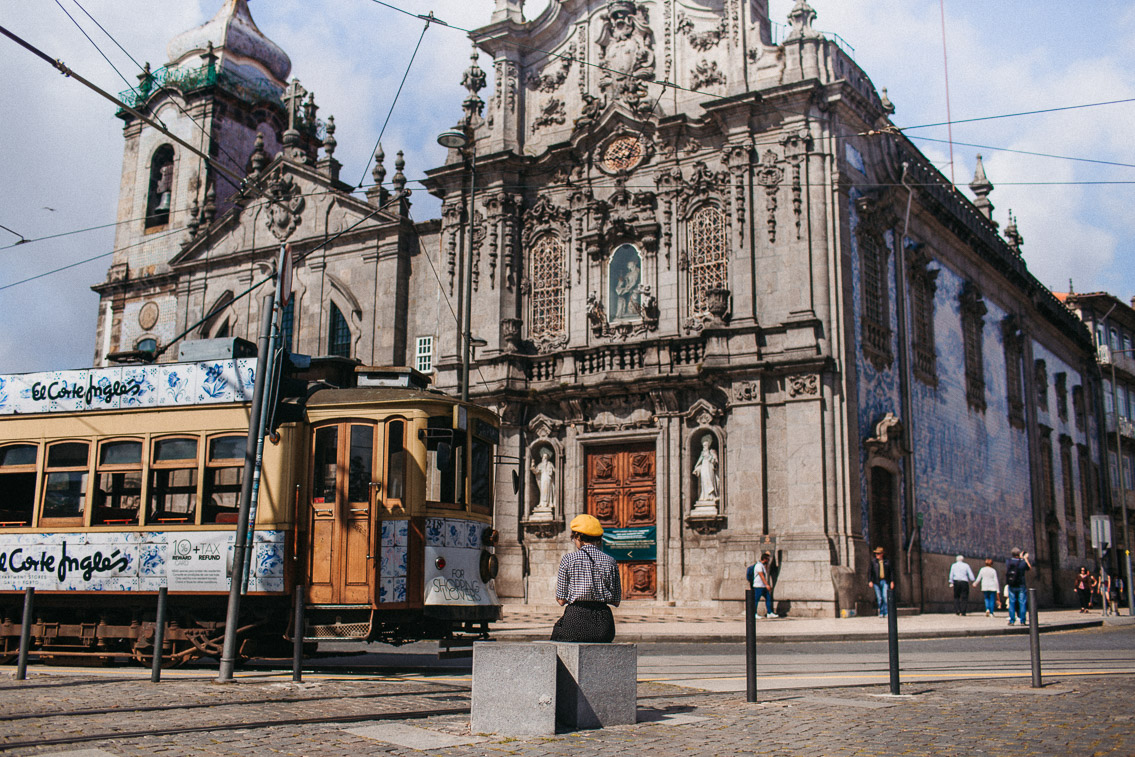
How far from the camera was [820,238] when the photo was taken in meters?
25.9

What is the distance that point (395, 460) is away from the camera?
13.6 meters

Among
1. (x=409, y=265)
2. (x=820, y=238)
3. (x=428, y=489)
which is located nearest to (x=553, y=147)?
(x=409, y=265)

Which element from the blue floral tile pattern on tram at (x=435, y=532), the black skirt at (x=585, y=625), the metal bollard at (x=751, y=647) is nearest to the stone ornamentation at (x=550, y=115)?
the blue floral tile pattern on tram at (x=435, y=532)

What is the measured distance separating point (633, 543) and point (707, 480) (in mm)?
2594

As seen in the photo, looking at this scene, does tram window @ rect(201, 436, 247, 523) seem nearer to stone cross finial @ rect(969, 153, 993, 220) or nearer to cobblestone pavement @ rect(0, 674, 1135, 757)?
cobblestone pavement @ rect(0, 674, 1135, 757)

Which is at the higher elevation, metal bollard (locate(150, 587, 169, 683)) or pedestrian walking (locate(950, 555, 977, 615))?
pedestrian walking (locate(950, 555, 977, 615))

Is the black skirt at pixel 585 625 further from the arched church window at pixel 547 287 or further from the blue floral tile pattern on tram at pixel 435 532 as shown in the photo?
the arched church window at pixel 547 287

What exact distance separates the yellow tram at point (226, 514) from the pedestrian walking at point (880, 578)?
1263 cm

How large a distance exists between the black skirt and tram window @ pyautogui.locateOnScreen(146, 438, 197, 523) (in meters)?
7.25

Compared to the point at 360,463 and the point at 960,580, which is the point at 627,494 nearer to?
the point at 960,580

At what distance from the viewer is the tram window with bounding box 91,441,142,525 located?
1416 cm

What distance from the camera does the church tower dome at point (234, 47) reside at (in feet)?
140

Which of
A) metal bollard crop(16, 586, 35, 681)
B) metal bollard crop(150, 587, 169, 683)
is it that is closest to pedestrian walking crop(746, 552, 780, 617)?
metal bollard crop(150, 587, 169, 683)

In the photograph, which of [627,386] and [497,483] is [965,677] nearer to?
[627,386]
